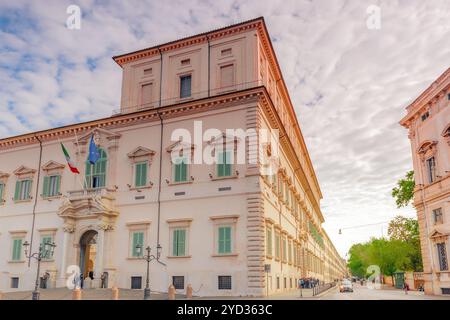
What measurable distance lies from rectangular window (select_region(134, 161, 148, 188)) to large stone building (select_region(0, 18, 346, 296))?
80mm

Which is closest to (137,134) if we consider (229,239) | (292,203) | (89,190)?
(89,190)

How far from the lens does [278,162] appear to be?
119 feet

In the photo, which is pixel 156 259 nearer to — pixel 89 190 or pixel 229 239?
pixel 229 239

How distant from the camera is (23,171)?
37.6 metres

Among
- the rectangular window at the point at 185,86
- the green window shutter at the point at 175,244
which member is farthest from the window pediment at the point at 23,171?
the green window shutter at the point at 175,244

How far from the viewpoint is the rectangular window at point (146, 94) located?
120ft

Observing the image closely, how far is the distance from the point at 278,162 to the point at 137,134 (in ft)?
37.8

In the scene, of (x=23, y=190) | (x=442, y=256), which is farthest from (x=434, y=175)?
(x=23, y=190)

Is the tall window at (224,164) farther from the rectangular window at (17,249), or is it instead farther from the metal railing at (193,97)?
the rectangular window at (17,249)

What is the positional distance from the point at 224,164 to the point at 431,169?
20.6 metres

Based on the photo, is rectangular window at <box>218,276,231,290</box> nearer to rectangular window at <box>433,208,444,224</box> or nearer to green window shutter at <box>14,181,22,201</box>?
green window shutter at <box>14,181,22,201</box>

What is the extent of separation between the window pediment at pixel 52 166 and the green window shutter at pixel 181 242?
1238 centimetres

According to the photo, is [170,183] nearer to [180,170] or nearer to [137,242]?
[180,170]

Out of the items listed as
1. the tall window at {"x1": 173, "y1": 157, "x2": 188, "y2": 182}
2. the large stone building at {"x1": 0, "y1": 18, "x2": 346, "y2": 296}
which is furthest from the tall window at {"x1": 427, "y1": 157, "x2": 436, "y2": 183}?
the tall window at {"x1": 173, "y1": 157, "x2": 188, "y2": 182}
